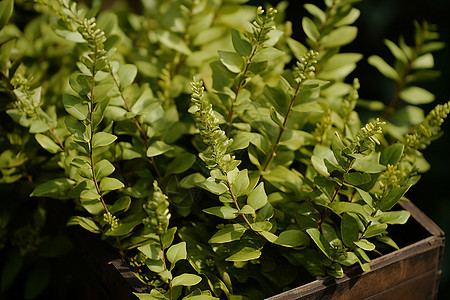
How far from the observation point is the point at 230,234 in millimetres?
579

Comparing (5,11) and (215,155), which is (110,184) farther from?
(5,11)

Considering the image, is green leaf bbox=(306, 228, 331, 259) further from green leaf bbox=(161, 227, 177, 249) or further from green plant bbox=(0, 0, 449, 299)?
green leaf bbox=(161, 227, 177, 249)

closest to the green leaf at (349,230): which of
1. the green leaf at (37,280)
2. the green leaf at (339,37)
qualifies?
the green leaf at (339,37)

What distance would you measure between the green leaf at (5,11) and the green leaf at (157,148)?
0.97 ft

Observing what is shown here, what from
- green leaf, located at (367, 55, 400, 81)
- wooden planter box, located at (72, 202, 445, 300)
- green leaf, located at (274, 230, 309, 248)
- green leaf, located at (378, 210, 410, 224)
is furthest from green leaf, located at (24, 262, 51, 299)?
green leaf, located at (367, 55, 400, 81)

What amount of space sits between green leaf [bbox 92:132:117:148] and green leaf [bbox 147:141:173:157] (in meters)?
0.08

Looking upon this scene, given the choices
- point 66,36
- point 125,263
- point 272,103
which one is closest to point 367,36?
point 272,103

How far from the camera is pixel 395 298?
65 cm

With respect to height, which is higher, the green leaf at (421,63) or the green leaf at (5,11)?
the green leaf at (421,63)

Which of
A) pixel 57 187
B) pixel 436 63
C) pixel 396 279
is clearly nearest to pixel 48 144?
pixel 57 187

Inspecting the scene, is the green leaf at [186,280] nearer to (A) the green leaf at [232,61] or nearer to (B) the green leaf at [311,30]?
(A) the green leaf at [232,61]

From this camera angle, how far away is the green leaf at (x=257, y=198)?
1.92 feet

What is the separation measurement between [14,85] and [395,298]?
63cm

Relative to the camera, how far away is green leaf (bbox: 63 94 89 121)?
0.58 m
